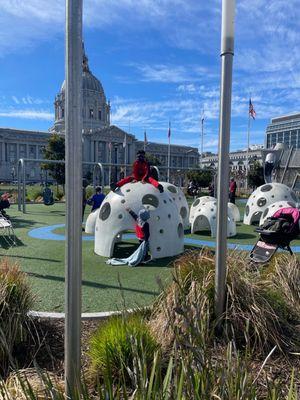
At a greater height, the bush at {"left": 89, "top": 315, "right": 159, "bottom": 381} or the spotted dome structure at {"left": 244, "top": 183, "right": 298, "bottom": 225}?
the spotted dome structure at {"left": 244, "top": 183, "right": 298, "bottom": 225}

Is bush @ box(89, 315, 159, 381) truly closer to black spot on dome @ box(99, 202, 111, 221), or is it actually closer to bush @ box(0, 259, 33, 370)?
bush @ box(0, 259, 33, 370)

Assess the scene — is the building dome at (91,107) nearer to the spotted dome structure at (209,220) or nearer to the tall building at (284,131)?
the tall building at (284,131)

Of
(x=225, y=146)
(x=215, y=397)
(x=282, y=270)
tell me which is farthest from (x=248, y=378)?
(x=282, y=270)

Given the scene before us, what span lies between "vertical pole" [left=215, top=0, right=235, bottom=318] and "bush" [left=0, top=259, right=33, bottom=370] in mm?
2084

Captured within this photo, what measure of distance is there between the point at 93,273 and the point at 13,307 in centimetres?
353

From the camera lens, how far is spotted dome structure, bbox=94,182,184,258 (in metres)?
8.50

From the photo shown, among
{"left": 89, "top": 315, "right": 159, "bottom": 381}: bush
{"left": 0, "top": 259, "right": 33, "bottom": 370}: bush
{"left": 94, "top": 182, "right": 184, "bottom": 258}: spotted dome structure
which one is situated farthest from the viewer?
{"left": 94, "top": 182, "right": 184, "bottom": 258}: spotted dome structure

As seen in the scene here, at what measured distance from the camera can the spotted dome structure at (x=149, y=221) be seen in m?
8.50

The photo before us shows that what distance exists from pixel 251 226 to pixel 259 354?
1179cm

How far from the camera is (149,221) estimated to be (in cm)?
838

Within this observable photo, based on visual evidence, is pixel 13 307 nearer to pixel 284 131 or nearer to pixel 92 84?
pixel 284 131

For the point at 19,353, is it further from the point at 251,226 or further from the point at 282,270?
the point at 251,226

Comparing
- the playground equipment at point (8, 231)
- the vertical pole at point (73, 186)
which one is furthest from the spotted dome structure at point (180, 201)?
the vertical pole at point (73, 186)

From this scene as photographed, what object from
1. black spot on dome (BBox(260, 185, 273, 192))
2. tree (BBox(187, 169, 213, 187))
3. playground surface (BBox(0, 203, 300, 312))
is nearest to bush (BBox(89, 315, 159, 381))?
playground surface (BBox(0, 203, 300, 312))
